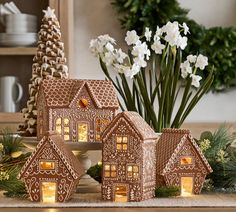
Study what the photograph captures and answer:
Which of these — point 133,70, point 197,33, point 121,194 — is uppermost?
point 197,33

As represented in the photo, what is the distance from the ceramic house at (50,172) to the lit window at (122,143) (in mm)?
90

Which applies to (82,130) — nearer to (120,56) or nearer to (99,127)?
(99,127)

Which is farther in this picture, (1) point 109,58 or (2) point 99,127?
(1) point 109,58

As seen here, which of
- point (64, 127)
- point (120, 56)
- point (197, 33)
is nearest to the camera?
point (64, 127)

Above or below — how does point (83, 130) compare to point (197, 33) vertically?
below

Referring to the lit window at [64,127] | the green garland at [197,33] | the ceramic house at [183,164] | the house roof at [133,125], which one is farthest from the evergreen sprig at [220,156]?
the green garland at [197,33]

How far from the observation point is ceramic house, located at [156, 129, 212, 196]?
1.30m

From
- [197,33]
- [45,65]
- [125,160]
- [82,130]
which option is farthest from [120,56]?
[197,33]

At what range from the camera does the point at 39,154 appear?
122cm

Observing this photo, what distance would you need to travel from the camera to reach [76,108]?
1.33 metres

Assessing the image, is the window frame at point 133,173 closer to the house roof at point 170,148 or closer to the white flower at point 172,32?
the house roof at point 170,148

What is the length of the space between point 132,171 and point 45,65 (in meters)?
0.45

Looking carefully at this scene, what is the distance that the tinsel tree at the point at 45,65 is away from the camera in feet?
5.11

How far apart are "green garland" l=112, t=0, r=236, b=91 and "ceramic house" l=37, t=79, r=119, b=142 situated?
1137 millimetres
